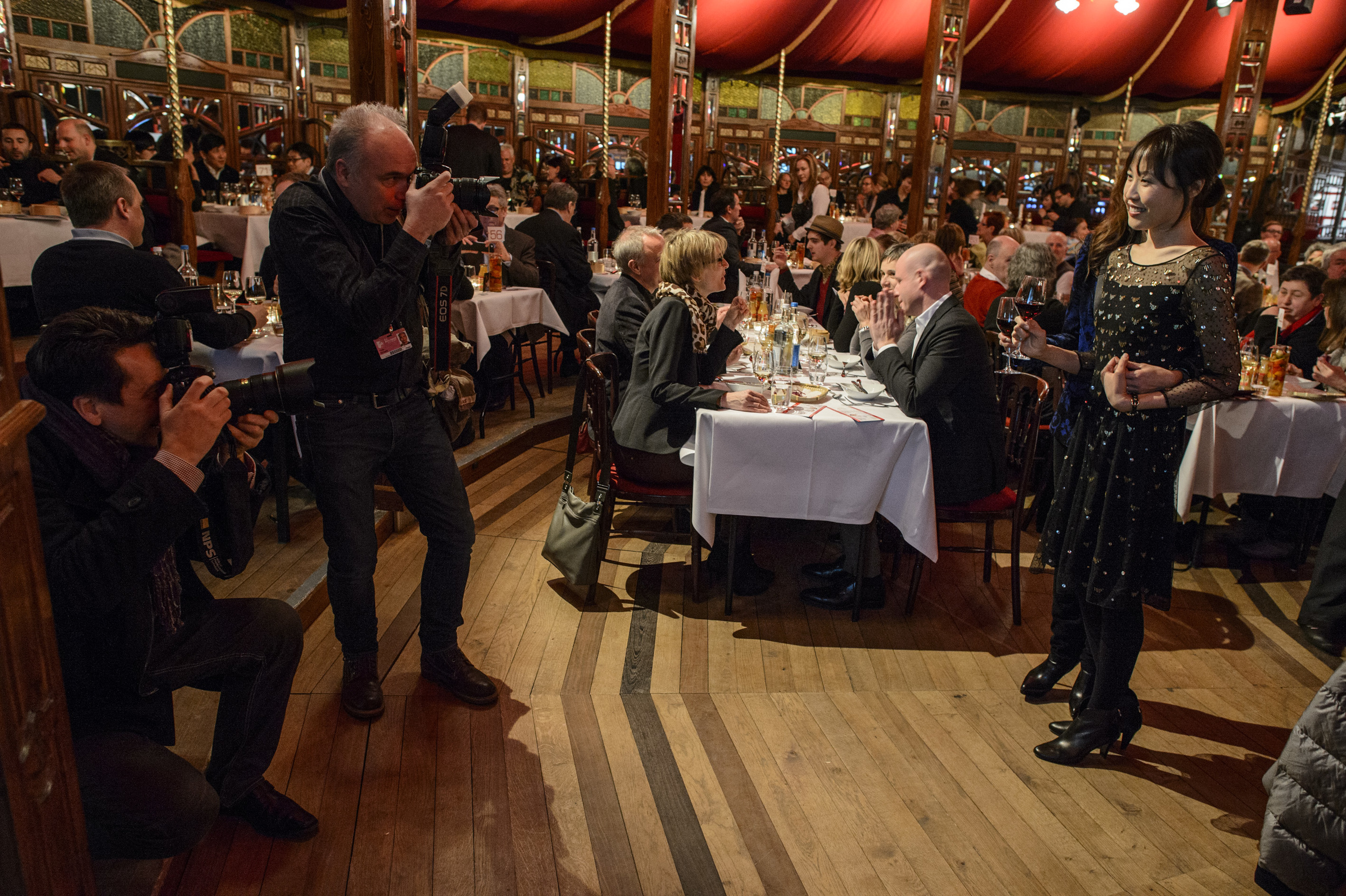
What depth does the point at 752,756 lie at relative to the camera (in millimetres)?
2201

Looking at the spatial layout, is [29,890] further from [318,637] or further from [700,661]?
[700,661]

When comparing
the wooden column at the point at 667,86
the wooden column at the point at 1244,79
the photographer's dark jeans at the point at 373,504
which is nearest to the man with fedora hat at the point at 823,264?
the wooden column at the point at 667,86

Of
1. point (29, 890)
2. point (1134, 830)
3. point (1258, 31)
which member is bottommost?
point (1134, 830)

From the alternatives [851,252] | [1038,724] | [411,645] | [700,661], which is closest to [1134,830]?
[1038,724]

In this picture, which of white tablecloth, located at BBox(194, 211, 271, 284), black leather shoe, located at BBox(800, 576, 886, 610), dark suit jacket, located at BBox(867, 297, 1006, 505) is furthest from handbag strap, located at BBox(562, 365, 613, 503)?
white tablecloth, located at BBox(194, 211, 271, 284)

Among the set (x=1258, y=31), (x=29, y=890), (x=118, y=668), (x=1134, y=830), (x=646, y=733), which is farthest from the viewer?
(x=1258, y=31)

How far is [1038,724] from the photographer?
2.40 meters

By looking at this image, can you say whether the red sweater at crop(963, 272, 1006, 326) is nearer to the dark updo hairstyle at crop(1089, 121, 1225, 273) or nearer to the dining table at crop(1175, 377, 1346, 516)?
the dining table at crop(1175, 377, 1346, 516)

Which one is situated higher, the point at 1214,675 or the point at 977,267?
the point at 977,267

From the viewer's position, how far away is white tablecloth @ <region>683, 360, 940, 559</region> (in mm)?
2705

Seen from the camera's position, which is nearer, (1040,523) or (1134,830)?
(1134,830)

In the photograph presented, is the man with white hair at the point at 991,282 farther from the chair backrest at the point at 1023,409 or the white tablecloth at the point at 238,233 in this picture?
the white tablecloth at the point at 238,233

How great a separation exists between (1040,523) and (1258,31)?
8.30 m

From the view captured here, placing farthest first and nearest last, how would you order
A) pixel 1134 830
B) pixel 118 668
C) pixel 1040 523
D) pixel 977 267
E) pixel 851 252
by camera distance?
pixel 977 267, pixel 851 252, pixel 1040 523, pixel 1134 830, pixel 118 668
